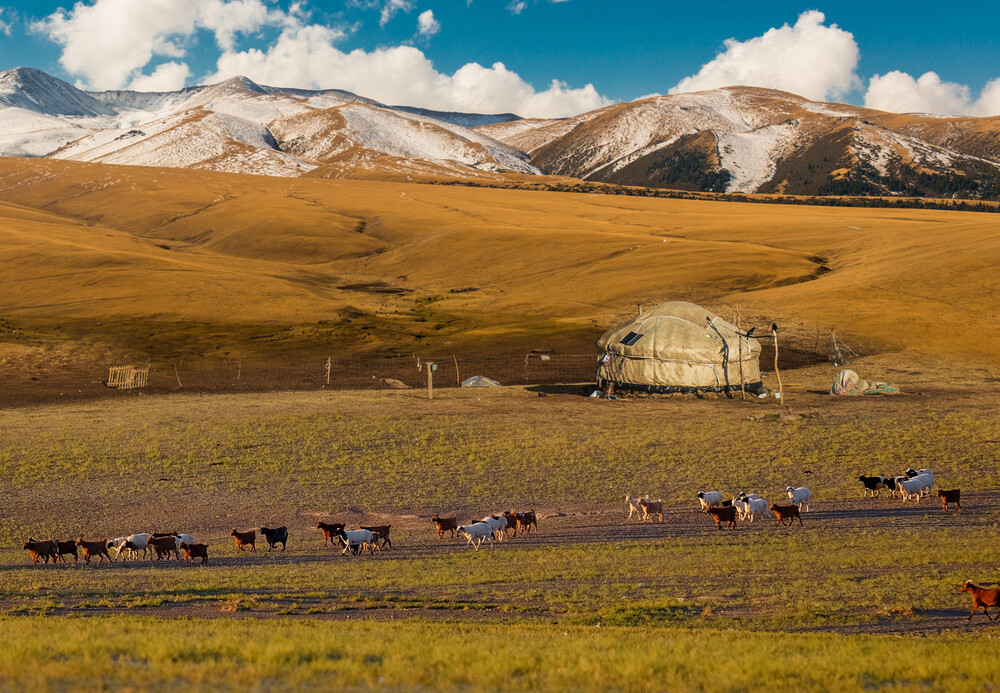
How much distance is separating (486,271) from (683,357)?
57827 millimetres

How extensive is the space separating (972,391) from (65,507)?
3955 centimetres

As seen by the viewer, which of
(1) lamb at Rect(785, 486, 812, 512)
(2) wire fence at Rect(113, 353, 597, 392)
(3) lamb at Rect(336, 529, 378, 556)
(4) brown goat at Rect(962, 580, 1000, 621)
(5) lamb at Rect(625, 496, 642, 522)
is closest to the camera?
(4) brown goat at Rect(962, 580, 1000, 621)

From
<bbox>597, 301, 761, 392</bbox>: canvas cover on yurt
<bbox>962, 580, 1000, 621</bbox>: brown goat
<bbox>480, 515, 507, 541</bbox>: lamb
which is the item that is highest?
<bbox>597, 301, 761, 392</bbox>: canvas cover on yurt

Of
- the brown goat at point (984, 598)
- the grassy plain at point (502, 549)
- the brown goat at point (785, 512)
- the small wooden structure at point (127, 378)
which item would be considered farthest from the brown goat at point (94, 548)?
the small wooden structure at point (127, 378)

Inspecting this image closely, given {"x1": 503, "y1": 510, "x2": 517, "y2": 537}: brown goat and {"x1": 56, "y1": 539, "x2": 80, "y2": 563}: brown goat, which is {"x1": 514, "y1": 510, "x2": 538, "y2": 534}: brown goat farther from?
{"x1": 56, "y1": 539, "x2": 80, "y2": 563}: brown goat

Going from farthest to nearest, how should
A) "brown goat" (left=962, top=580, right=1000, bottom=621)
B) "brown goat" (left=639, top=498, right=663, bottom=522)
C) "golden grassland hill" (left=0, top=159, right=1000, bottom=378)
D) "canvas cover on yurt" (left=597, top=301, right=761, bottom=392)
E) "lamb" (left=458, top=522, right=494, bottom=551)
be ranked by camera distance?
"golden grassland hill" (left=0, top=159, right=1000, bottom=378)
"canvas cover on yurt" (left=597, top=301, right=761, bottom=392)
"brown goat" (left=639, top=498, right=663, bottom=522)
"lamb" (left=458, top=522, right=494, bottom=551)
"brown goat" (left=962, top=580, right=1000, bottom=621)

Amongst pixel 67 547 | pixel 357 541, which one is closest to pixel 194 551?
pixel 67 547

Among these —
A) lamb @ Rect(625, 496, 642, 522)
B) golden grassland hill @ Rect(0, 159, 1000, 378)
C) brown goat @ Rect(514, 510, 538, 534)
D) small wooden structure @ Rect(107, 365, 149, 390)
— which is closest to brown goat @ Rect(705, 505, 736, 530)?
lamb @ Rect(625, 496, 642, 522)

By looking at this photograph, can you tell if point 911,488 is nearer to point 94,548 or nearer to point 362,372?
point 94,548

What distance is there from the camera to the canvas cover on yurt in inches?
1657

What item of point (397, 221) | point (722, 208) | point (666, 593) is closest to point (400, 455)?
point (666, 593)

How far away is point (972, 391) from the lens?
39906 millimetres

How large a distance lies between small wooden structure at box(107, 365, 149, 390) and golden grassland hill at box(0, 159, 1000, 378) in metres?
15.5

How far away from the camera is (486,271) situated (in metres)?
98.2
